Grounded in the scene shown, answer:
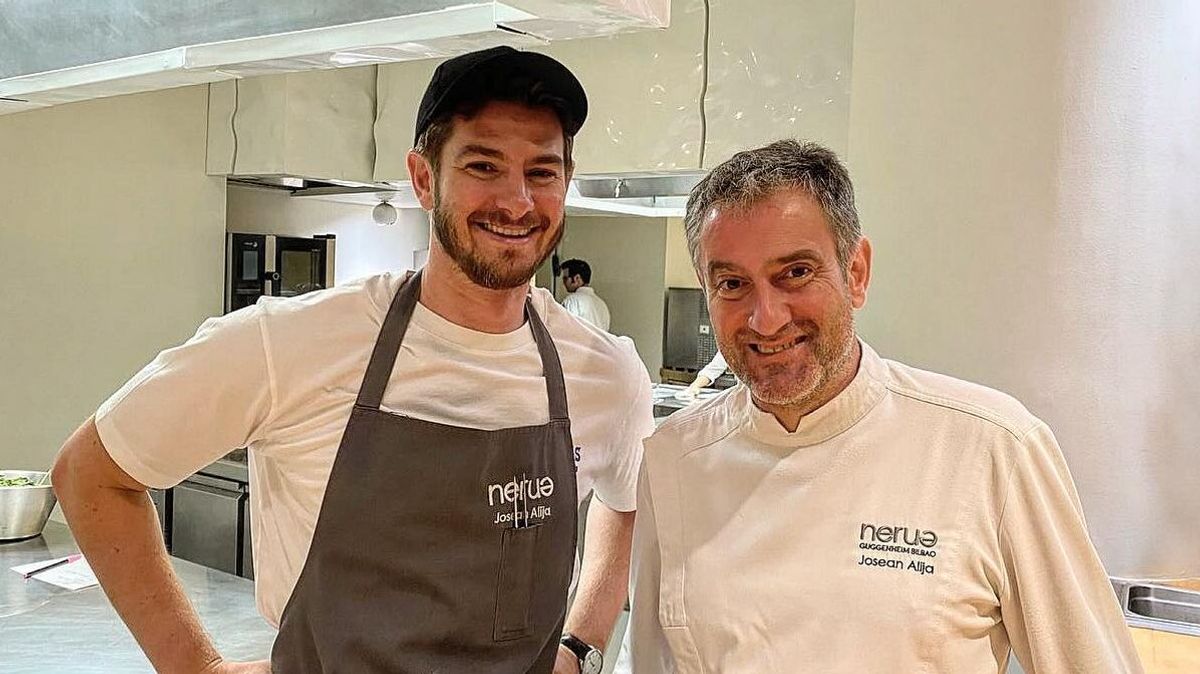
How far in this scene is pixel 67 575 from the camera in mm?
2139

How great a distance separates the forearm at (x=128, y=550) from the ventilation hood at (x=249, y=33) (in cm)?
44

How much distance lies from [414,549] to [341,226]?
10.8 feet

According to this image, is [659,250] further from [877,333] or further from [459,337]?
[459,337]

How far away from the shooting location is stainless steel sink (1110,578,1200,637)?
168 cm

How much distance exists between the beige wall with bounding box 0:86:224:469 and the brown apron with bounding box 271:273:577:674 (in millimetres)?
2424

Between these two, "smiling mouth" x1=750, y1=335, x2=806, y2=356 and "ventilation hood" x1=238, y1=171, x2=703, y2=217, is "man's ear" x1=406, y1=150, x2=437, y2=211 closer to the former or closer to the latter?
"smiling mouth" x1=750, y1=335, x2=806, y2=356

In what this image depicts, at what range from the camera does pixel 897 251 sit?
191 cm

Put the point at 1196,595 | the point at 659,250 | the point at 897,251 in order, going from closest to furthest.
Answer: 1. the point at 1196,595
2. the point at 897,251
3. the point at 659,250

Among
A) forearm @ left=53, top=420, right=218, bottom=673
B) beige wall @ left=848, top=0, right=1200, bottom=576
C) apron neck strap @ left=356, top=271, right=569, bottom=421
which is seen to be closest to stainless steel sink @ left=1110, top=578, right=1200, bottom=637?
beige wall @ left=848, top=0, right=1200, bottom=576

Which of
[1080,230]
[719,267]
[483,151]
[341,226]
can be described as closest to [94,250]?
[341,226]

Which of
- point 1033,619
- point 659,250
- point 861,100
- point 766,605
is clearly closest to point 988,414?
point 1033,619

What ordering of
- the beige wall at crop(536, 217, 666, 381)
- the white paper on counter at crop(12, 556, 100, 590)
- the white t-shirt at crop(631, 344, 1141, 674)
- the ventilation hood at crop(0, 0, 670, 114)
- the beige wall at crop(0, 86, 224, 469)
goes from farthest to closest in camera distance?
the beige wall at crop(536, 217, 666, 381)
the beige wall at crop(0, 86, 224, 469)
the white paper on counter at crop(12, 556, 100, 590)
the white t-shirt at crop(631, 344, 1141, 674)
the ventilation hood at crop(0, 0, 670, 114)

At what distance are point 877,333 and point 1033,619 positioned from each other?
3.21ft

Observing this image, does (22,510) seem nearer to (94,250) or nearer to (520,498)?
(94,250)
